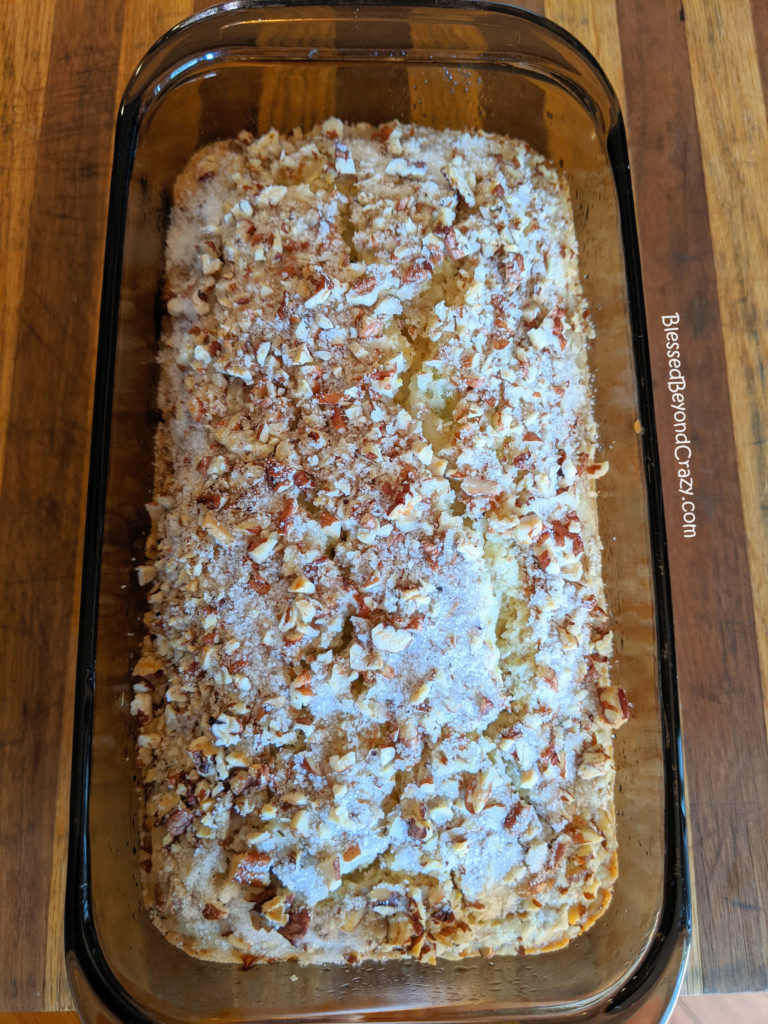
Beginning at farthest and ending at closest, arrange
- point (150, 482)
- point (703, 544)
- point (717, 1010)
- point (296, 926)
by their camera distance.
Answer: point (717, 1010) → point (703, 544) → point (150, 482) → point (296, 926)

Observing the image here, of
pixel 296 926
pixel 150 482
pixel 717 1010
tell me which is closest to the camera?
pixel 296 926

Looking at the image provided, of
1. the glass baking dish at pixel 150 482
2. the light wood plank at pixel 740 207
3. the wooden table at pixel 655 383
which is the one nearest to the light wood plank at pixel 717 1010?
the wooden table at pixel 655 383

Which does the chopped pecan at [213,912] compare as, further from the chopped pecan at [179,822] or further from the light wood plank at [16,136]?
the light wood plank at [16,136]

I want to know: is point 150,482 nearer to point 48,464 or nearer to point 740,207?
point 48,464

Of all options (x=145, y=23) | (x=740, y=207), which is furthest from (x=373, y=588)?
(x=145, y=23)

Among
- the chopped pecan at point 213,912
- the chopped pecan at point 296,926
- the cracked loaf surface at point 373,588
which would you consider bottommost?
the chopped pecan at point 296,926

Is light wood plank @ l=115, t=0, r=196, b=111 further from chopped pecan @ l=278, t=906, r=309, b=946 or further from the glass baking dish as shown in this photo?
chopped pecan @ l=278, t=906, r=309, b=946

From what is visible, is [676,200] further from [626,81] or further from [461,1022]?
[461,1022]
